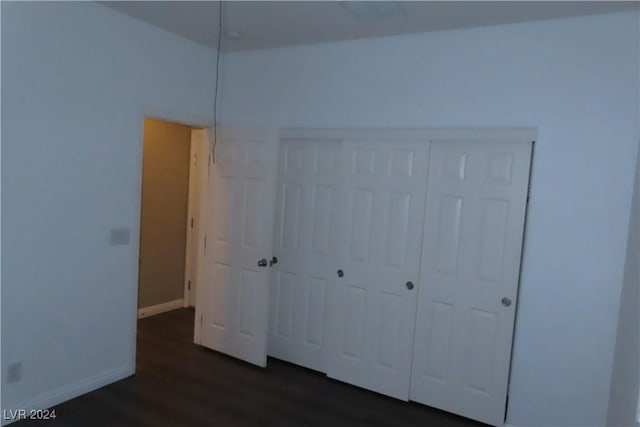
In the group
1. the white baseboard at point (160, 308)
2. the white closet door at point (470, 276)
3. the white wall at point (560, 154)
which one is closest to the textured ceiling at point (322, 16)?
the white wall at point (560, 154)

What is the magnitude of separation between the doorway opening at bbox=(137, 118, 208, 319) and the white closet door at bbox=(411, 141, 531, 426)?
265 cm

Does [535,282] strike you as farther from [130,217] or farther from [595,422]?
[130,217]

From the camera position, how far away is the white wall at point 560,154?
9.00 ft

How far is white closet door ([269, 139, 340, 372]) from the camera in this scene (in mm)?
3770

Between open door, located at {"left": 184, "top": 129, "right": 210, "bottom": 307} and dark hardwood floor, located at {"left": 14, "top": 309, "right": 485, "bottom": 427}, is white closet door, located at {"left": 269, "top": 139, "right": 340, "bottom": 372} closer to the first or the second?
dark hardwood floor, located at {"left": 14, "top": 309, "right": 485, "bottom": 427}

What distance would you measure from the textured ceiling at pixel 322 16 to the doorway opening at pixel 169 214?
1.61m

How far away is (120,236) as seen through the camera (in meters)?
3.39

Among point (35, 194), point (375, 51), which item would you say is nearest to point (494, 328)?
point (375, 51)

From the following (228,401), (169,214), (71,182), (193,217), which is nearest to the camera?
(71,182)

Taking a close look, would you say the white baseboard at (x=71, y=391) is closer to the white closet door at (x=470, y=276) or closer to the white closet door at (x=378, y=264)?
the white closet door at (x=378, y=264)

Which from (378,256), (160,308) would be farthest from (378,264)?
(160,308)

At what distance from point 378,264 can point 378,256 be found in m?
0.06

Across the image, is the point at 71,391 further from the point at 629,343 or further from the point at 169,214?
the point at 629,343

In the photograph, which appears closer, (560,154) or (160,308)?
(560,154)
